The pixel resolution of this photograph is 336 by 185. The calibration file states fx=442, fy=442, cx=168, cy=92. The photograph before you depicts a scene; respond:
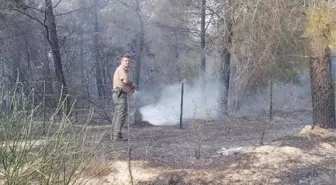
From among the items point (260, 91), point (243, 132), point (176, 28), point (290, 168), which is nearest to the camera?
point (290, 168)

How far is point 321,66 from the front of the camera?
8008 millimetres

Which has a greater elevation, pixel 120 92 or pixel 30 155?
pixel 120 92

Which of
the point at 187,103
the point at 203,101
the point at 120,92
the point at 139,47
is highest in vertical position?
the point at 139,47

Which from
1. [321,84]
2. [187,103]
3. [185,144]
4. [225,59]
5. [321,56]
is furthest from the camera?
[187,103]

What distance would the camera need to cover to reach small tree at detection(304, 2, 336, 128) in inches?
284

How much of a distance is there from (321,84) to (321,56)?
0.52 metres

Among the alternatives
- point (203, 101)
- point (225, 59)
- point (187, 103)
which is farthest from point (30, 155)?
point (187, 103)

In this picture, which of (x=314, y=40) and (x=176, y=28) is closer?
(x=314, y=40)

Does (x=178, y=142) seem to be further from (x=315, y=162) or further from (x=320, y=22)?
(x=320, y=22)

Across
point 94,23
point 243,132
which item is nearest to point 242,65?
point 243,132

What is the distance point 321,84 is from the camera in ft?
26.6

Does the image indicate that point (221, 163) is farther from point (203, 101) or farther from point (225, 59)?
point (203, 101)

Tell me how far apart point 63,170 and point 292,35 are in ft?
19.9

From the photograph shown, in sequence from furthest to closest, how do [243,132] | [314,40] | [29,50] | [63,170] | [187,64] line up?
[187,64], [29,50], [243,132], [314,40], [63,170]
